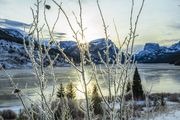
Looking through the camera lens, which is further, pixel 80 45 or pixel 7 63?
pixel 7 63

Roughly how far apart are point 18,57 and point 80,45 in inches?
5460

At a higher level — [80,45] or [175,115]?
[80,45]

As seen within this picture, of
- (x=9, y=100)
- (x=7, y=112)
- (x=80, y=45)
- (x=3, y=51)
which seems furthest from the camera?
(x=3, y=51)

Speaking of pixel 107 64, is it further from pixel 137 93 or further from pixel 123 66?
pixel 137 93

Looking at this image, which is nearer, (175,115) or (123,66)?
(123,66)

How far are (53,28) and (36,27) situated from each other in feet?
0.39

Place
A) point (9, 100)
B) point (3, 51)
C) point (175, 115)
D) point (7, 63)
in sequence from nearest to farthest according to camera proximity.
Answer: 1. point (175, 115)
2. point (9, 100)
3. point (7, 63)
4. point (3, 51)

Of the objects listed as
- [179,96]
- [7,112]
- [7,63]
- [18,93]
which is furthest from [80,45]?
[7,63]

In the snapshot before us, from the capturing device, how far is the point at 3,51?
134500 mm

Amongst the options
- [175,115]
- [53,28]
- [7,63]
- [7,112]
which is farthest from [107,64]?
[7,63]

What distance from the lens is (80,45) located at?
1.88m

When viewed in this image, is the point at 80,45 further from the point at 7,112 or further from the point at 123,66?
the point at 7,112

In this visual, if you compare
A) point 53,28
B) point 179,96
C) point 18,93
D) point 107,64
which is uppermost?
point 53,28

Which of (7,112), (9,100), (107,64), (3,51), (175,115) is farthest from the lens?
(3,51)
